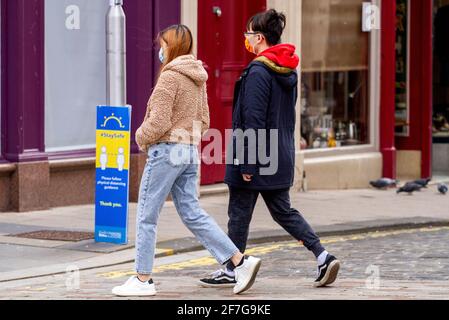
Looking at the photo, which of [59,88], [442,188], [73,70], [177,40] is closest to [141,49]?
[73,70]

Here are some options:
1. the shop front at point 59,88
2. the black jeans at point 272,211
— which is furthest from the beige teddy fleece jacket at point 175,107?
the shop front at point 59,88

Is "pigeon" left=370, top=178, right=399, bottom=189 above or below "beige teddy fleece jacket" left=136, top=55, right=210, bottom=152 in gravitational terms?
below

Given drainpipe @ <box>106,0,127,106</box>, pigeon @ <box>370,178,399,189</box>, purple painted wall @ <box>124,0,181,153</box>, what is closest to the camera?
drainpipe @ <box>106,0,127,106</box>

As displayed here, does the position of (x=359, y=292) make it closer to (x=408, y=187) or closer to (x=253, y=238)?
(x=253, y=238)

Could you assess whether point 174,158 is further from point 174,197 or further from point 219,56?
point 219,56

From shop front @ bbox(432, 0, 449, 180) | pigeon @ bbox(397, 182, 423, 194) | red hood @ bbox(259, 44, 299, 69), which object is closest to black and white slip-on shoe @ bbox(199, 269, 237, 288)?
red hood @ bbox(259, 44, 299, 69)

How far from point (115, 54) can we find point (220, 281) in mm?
3326

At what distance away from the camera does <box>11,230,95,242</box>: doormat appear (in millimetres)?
11281

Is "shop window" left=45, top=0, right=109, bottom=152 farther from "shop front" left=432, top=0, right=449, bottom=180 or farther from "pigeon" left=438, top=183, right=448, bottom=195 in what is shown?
"shop front" left=432, top=0, right=449, bottom=180

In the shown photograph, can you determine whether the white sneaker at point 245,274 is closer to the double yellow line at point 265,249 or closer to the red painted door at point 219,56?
the double yellow line at point 265,249

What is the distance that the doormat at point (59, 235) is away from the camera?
444 inches

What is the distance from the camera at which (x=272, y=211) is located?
8.66m

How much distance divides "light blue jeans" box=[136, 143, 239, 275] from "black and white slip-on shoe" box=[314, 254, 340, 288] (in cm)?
69
